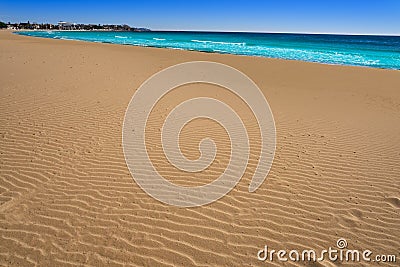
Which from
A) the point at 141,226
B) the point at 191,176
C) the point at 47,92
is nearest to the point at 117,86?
the point at 47,92

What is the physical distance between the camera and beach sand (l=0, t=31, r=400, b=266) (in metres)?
3.60

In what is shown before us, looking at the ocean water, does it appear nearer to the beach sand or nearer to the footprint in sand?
the beach sand

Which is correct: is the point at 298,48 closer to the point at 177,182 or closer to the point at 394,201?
the point at 394,201

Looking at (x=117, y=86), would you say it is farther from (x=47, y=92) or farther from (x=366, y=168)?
(x=366, y=168)

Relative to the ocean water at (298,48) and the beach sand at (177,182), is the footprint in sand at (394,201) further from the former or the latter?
the ocean water at (298,48)

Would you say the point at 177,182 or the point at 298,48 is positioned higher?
the point at 298,48

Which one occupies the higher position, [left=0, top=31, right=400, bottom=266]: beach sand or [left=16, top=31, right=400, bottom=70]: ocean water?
[left=16, top=31, right=400, bottom=70]: ocean water

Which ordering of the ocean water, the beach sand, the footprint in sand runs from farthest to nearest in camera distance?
the ocean water → the footprint in sand → the beach sand

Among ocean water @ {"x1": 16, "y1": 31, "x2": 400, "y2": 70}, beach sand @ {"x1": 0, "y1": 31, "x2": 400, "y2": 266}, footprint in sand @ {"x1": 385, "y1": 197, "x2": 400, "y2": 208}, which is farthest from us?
ocean water @ {"x1": 16, "y1": 31, "x2": 400, "y2": 70}

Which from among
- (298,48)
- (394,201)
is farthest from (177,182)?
(298,48)

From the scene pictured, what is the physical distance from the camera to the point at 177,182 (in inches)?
203

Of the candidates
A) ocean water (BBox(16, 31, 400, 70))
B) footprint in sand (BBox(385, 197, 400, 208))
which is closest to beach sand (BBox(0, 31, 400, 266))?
footprint in sand (BBox(385, 197, 400, 208))

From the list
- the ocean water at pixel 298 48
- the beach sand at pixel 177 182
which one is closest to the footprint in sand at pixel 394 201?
the beach sand at pixel 177 182

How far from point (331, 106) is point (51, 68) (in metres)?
14.8
